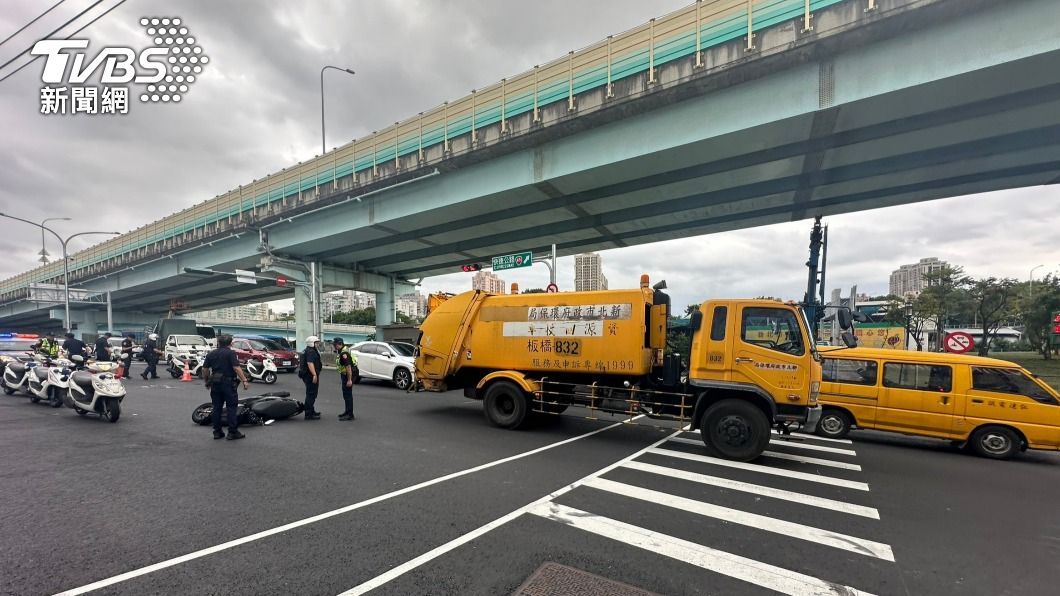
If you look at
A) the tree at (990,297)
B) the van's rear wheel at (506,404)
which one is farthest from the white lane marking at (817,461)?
the tree at (990,297)

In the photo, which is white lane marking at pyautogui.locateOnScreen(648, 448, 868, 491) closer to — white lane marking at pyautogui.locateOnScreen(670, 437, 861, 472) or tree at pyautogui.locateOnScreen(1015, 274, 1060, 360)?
white lane marking at pyautogui.locateOnScreen(670, 437, 861, 472)

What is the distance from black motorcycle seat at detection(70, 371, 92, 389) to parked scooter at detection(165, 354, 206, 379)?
821 centimetres

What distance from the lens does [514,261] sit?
59.0ft

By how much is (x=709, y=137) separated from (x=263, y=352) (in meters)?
18.5

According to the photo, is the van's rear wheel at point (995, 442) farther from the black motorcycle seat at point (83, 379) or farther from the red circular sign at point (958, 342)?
the black motorcycle seat at point (83, 379)

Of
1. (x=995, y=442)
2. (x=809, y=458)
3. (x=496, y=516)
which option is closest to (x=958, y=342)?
(x=995, y=442)

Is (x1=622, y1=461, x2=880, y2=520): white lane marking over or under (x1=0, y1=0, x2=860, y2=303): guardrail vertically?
under

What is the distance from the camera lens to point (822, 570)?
328 cm

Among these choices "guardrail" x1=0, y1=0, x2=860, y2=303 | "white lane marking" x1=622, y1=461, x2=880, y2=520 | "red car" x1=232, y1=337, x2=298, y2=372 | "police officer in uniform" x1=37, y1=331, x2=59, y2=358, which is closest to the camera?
"white lane marking" x1=622, y1=461, x2=880, y2=520

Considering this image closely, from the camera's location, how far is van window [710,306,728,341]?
→ 6.65 metres

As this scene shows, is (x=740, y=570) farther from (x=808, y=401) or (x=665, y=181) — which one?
(x=665, y=181)

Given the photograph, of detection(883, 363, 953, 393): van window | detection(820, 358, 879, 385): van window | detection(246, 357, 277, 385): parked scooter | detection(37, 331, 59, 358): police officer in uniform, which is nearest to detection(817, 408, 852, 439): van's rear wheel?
detection(820, 358, 879, 385): van window

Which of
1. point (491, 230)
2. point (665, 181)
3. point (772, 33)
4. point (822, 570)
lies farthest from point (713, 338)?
point (491, 230)

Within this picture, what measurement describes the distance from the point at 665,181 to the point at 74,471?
51.2ft
